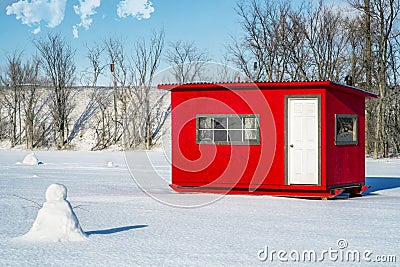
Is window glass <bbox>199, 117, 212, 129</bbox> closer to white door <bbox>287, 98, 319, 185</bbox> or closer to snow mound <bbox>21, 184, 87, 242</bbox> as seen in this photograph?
white door <bbox>287, 98, 319, 185</bbox>

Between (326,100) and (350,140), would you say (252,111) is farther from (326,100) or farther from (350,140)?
(350,140)

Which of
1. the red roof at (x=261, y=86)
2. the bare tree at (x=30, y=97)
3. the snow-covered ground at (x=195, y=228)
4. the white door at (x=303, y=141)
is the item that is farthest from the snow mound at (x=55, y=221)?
the bare tree at (x=30, y=97)

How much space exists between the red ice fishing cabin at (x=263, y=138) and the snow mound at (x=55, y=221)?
5.70 m

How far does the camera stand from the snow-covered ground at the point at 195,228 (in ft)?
19.2

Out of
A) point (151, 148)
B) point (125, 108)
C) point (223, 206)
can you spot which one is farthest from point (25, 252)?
point (125, 108)

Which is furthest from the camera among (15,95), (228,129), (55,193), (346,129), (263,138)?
(15,95)

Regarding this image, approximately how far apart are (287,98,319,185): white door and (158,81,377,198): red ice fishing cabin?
0.02 metres

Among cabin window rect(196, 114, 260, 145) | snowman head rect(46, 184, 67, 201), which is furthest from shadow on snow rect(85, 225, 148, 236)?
cabin window rect(196, 114, 260, 145)

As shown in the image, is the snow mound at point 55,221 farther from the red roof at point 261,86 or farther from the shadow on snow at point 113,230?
the red roof at point 261,86

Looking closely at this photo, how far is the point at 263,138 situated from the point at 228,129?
2.59 ft

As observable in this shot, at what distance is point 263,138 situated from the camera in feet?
38.2

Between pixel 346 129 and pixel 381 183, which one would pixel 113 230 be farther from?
pixel 381 183

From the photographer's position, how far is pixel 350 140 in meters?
12.4

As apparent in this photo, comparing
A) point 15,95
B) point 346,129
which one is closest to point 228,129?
point 346,129
